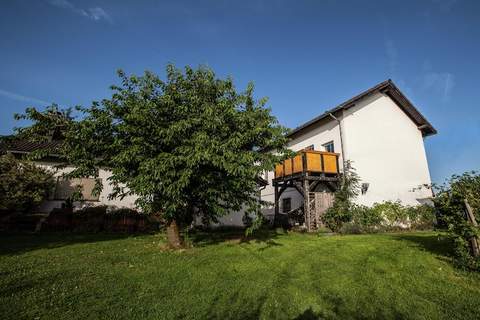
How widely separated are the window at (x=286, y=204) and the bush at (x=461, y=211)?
1424 centimetres

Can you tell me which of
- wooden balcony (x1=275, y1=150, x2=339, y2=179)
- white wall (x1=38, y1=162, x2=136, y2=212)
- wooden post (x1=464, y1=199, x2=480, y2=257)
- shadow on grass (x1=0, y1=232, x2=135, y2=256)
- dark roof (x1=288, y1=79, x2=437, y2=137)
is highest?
dark roof (x1=288, y1=79, x2=437, y2=137)

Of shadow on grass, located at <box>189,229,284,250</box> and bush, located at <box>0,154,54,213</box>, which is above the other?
bush, located at <box>0,154,54,213</box>

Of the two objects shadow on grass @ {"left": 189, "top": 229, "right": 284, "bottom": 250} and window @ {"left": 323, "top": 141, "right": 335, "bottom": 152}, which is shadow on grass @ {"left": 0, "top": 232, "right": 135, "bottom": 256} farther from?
window @ {"left": 323, "top": 141, "right": 335, "bottom": 152}

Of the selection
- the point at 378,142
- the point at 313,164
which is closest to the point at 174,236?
the point at 313,164

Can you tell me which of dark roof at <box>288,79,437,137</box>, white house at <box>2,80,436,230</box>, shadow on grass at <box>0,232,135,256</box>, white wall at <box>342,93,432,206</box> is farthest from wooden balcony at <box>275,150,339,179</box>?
shadow on grass at <box>0,232,135,256</box>

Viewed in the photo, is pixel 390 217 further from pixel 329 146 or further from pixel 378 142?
pixel 329 146

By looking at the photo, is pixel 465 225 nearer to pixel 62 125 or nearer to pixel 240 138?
pixel 240 138

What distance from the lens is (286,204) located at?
21.3 meters

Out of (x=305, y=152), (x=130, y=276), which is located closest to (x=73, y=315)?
(x=130, y=276)

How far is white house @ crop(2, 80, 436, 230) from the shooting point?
17.3 meters

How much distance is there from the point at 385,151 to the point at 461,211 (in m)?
13.9

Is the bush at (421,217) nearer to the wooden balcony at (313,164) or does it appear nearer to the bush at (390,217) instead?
the bush at (390,217)

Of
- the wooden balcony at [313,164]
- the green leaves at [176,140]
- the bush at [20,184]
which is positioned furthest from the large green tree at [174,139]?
the wooden balcony at [313,164]

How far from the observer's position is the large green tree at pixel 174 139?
7754mm
